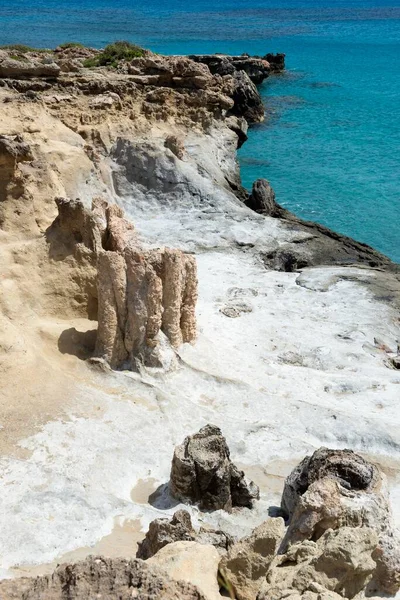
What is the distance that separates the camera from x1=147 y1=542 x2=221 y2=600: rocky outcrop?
551 centimetres

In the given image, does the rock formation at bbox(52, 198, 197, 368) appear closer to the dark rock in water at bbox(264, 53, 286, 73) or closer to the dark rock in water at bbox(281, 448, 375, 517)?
the dark rock in water at bbox(281, 448, 375, 517)

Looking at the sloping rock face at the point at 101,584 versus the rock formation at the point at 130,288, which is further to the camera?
the rock formation at the point at 130,288

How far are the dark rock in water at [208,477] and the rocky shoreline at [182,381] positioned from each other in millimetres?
27

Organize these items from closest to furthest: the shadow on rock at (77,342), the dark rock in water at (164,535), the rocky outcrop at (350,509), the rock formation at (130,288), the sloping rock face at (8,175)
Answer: the rocky outcrop at (350,509)
the dark rock in water at (164,535)
the rock formation at (130,288)
the shadow on rock at (77,342)
the sloping rock face at (8,175)

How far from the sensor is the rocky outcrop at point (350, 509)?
6254 millimetres

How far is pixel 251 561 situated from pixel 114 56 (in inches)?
1252

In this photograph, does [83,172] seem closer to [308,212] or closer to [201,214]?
[201,214]

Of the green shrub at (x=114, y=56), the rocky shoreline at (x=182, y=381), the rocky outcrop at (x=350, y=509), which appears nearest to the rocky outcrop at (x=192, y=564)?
the rocky shoreline at (x=182, y=381)

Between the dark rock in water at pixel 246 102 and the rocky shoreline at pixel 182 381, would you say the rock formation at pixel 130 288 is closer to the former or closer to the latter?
the rocky shoreline at pixel 182 381

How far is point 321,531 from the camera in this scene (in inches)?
261

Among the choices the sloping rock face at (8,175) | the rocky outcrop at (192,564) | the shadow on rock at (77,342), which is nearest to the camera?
the rocky outcrop at (192,564)

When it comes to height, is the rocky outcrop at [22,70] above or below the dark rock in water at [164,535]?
above

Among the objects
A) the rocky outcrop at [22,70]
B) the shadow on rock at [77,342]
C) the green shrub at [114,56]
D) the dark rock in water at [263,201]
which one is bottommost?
the shadow on rock at [77,342]

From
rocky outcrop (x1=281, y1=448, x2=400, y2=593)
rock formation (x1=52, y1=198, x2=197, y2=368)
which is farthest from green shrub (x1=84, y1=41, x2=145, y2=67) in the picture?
rocky outcrop (x1=281, y1=448, x2=400, y2=593)
